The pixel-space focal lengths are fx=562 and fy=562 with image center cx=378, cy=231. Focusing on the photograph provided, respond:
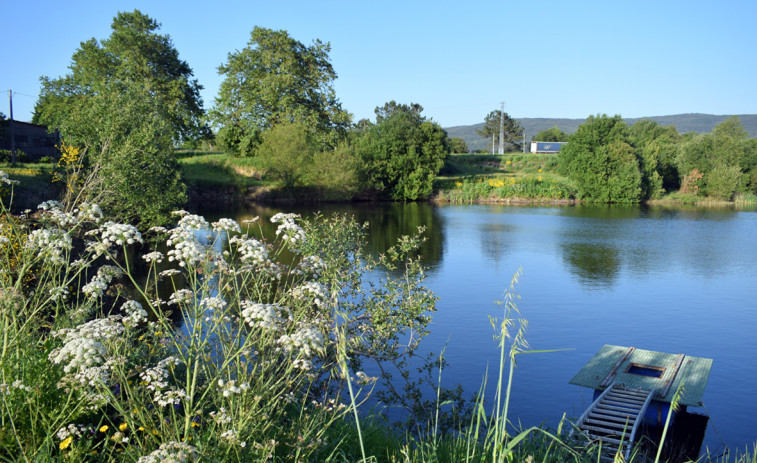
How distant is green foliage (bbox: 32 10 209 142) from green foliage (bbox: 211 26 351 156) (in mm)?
3316

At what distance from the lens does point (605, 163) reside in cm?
4869

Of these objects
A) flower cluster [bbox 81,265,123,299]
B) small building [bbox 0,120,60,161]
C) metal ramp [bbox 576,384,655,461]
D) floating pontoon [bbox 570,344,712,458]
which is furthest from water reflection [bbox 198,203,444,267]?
small building [bbox 0,120,60,161]

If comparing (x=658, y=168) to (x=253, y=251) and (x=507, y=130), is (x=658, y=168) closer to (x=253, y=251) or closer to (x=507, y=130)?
(x=507, y=130)

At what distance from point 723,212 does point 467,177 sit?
2233 cm

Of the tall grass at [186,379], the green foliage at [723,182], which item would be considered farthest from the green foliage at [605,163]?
the tall grass at [186,379]

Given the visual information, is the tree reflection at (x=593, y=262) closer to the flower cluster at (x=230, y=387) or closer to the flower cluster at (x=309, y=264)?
the flower cluster at (x=309, y=264)

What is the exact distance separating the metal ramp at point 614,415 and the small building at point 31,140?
35.4 meters

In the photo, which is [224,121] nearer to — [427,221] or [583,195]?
[427,221]

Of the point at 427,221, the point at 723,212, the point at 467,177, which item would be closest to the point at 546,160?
the point at 467,177

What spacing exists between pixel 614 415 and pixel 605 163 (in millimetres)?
44955

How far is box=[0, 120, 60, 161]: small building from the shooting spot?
3494cm

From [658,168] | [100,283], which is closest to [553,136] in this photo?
[658,168]

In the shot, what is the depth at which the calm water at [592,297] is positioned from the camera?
9984 mm

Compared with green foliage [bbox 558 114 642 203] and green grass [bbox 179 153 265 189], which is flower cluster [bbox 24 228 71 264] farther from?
green foliage [bbox 558 114 642 203]
